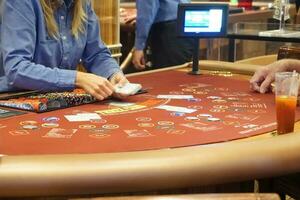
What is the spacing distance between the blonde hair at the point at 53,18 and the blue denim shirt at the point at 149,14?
153cm

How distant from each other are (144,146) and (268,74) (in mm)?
1049

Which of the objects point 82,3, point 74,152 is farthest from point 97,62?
point 74,152

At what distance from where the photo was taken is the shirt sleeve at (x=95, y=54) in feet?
8.73

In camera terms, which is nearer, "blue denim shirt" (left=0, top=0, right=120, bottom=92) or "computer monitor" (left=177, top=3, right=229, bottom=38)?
"blue denim shirt" (left=0, top=0, right=120, bottom=92)

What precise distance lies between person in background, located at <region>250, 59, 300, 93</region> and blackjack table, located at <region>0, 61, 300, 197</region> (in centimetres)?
12

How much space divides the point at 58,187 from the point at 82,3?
1401mm

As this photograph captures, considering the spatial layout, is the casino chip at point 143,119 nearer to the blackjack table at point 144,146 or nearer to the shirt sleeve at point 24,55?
the blackjack table at point 144,146

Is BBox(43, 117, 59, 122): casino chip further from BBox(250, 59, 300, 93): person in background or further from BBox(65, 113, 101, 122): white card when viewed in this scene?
BBox(250, 59, 300, 93): person in background

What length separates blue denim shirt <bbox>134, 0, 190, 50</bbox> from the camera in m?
4.11

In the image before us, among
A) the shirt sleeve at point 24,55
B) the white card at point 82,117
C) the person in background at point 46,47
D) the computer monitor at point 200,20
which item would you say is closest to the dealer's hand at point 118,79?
the person in background at point 46,47

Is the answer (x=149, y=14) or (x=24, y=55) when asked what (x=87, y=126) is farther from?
(x=149, y=14)

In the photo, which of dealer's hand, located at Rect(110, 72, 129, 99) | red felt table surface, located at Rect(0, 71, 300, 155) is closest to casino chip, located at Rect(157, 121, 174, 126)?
red felt table surface, located at Rect(0, 71, 300, 155)

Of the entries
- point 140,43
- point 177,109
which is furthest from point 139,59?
point 177,109

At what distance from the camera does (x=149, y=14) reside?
13.5 feet
